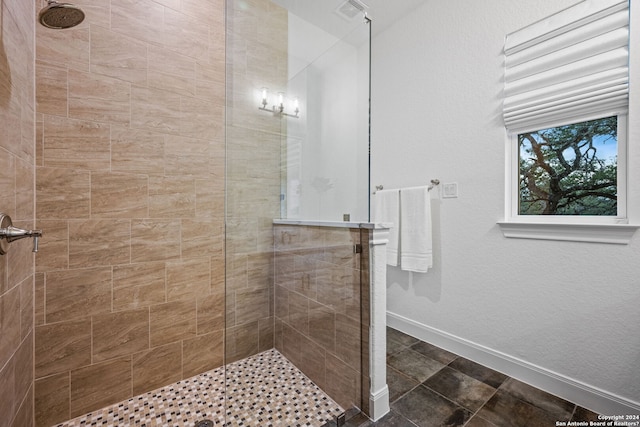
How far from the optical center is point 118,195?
143 cm

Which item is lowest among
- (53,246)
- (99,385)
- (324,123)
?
(99,385)

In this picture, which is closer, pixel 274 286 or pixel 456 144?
pixel 274 286

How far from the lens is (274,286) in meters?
1.57

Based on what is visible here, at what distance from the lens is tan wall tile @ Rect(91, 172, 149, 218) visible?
4.54 ft

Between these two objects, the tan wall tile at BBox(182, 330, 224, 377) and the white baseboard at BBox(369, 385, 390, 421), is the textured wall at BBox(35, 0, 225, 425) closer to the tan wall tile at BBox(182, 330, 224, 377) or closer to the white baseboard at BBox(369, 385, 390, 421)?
the tan wall tile at BBox(182, 330, 224, 377)

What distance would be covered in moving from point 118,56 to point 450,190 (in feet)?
7.37

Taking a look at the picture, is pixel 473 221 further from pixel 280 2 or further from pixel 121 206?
pixel 121 206

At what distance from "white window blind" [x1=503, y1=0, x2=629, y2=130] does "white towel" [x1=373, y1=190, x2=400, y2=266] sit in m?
0.92

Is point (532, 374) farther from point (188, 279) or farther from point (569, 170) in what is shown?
point (188, 279)

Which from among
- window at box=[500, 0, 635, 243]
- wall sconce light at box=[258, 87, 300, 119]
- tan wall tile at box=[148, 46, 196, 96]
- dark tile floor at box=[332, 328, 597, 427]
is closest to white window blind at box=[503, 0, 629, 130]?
window at box=[500, 0, 635, 243]

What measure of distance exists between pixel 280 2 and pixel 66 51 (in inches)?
44.4

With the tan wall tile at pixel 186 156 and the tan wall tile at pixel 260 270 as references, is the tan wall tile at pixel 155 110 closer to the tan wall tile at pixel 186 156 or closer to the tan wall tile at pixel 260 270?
the tan wall tile at pixel 186 156

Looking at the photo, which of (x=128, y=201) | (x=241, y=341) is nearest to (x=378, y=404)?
(x=241, y=341)

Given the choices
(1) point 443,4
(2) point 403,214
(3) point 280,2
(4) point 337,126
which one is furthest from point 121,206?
(1) point 443,4
